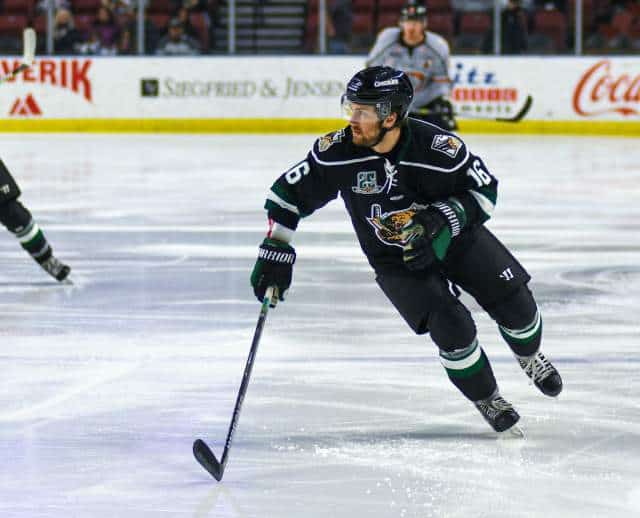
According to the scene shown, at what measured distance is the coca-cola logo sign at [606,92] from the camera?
608 inches

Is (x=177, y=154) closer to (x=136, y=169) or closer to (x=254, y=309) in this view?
(x=136, y=169)

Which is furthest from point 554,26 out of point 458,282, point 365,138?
point 365,138

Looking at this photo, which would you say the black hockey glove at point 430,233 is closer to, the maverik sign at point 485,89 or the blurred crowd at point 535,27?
the maverik sign at point 485,89

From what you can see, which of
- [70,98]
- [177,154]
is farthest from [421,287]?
[70,98]

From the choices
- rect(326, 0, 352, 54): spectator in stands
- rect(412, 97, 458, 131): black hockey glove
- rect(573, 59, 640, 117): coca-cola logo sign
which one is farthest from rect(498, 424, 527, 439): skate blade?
rect(326, 0, 352, 54): spectator in stands

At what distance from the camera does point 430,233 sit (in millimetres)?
3725

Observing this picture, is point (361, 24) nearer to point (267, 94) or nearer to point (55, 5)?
point (267, 94)

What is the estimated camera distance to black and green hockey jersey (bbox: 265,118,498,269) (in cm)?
384

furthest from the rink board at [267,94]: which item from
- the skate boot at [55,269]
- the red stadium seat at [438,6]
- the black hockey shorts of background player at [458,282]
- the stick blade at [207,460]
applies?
→ the stick blade at [207,460]

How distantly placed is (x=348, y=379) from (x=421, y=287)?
0.83 m

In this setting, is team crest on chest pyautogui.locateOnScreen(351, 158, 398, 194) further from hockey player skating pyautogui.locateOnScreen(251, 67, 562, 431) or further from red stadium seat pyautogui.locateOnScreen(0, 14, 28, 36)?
red stadium seat pyautogui.locateOnScreen(0, 14, 28, 36)

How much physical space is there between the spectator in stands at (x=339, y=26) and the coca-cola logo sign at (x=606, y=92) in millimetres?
2556

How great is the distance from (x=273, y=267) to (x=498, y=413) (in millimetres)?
702

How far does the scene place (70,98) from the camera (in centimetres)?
1656
